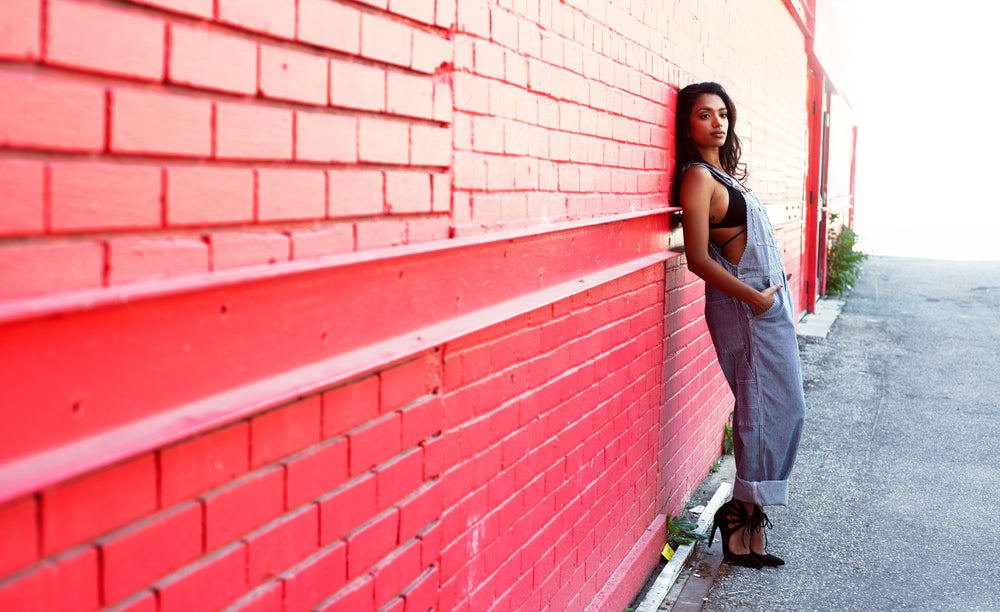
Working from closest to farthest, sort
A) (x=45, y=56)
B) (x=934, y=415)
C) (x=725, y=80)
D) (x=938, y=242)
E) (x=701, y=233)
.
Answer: (x=45, y=56), (x=701, y=233), (x=725, y=80), (x=934, y=415), (x=938, y=242)

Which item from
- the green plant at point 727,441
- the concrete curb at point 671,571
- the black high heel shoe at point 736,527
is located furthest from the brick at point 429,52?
the green plant at point 727,441

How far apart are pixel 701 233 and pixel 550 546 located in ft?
5.41

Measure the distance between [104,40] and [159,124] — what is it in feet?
0.44

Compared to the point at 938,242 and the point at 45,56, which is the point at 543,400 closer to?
the point at 45,56

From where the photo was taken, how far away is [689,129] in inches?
166

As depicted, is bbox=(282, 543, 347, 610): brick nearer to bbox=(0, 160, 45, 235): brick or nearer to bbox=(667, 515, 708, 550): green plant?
bbox=(0, 160, 45, 235): brick

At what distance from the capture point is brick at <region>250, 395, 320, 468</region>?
1.52 metres

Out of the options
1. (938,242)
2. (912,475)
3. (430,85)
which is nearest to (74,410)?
(430,85)

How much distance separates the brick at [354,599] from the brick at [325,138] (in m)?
0.84

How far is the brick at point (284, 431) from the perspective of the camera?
1.52 meters

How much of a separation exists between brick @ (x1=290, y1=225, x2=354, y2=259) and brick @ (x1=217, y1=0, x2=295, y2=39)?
0.34 metres

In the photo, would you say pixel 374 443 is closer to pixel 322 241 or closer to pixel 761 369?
pixel 322 241

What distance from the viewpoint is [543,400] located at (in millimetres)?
2830

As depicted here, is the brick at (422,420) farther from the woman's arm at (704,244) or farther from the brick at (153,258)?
the woman's arm at (704,244)
